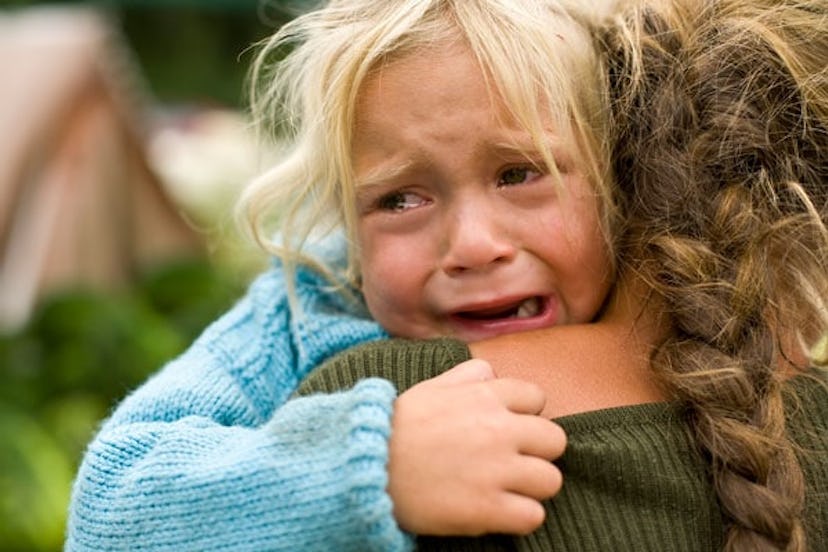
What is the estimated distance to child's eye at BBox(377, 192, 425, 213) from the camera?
76.9 inches

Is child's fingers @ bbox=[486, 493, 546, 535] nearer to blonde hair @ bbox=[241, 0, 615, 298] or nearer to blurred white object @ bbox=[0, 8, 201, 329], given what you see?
blonde hair @ bbox=[241, 0, 615, 298]

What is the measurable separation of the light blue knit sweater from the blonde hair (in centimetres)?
25

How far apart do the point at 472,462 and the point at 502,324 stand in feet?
1.40

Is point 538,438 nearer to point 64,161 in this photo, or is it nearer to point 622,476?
point 622,476

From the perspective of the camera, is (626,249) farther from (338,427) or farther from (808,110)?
(338,427)

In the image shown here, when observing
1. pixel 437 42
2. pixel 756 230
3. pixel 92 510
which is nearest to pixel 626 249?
pixel 756 230

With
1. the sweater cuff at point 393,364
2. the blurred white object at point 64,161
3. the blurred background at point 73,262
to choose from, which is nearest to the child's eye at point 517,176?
the sweater cuff at point 393,364

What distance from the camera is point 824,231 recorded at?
183 cm

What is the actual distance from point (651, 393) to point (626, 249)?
26 cm

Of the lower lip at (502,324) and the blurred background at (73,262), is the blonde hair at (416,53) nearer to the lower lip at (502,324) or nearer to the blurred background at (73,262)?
the lower lip at (502,324)

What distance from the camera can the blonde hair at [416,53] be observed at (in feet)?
6.18

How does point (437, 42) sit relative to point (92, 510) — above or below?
above

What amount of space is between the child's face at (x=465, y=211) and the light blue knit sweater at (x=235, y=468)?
221mm

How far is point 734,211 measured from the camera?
1812 millimetres
